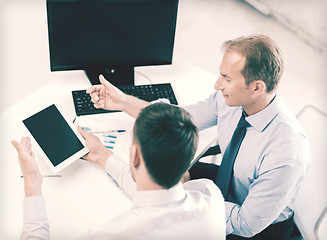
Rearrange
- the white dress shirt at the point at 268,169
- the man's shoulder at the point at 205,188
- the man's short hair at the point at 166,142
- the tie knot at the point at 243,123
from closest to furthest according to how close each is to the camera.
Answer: the man's short hair at the point at 166,142, the man's shoulder at the point at 205,188, the white dress shirt at the point at 268,169, the tie knot at the point at 243,123

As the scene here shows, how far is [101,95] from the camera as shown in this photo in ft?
6.25

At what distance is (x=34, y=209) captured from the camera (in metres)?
1.39

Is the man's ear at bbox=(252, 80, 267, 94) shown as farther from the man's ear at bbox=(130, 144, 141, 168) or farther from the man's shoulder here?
the man's ear at bbox=(130, 144, 141, 168)

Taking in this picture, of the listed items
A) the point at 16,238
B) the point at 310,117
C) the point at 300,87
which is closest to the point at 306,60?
the point at 300,87

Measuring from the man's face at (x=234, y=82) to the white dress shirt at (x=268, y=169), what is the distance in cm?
9

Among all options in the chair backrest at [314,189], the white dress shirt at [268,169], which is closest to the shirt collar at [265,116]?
the white dress shirt at [268,169]

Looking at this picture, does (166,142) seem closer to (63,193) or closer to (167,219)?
(167,219)

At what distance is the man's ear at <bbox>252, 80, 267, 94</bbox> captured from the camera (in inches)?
63.3

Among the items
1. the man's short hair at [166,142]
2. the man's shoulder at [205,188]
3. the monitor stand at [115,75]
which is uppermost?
the man's short hair at [166,142]

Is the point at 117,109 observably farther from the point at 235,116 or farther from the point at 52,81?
the point at 235,116

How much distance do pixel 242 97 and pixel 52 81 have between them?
3.28ft

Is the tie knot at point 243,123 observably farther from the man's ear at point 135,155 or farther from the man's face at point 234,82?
the man's ear at point 135,155

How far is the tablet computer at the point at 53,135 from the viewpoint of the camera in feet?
5.25

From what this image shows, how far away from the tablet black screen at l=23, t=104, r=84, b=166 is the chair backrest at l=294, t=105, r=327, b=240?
3.23ft
